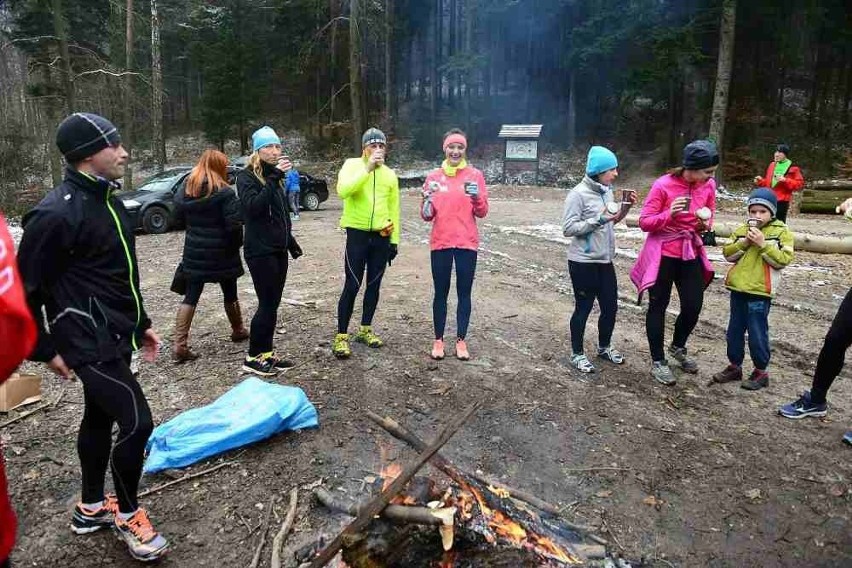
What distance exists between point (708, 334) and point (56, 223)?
6.30 metres

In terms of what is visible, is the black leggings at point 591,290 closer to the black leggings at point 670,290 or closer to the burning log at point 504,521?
the black leggings at point 670,290

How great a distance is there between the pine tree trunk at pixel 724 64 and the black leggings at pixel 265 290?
1858 cm

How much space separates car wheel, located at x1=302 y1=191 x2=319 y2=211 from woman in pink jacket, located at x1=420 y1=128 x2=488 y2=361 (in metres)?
13.7

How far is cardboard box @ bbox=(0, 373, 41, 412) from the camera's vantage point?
430cm

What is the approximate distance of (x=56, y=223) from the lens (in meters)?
2.49

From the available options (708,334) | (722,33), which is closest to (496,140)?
(722,33)

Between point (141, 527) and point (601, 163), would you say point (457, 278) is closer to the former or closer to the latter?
point (601, 163)

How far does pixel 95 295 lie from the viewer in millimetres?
2623

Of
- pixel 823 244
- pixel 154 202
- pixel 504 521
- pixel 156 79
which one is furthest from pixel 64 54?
pixel 823 244

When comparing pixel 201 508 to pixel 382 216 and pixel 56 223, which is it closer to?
pixel 56 223

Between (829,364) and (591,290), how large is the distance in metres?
1.85

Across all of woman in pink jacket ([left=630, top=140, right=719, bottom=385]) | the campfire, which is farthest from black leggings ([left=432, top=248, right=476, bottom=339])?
the campfire

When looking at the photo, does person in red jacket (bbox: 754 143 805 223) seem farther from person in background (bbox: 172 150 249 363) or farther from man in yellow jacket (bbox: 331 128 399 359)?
person in background (bbox: 172 150 249 363)

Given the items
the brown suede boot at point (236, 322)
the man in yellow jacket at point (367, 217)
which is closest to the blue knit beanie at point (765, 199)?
the man in yellow jacket at point (367, 217)
